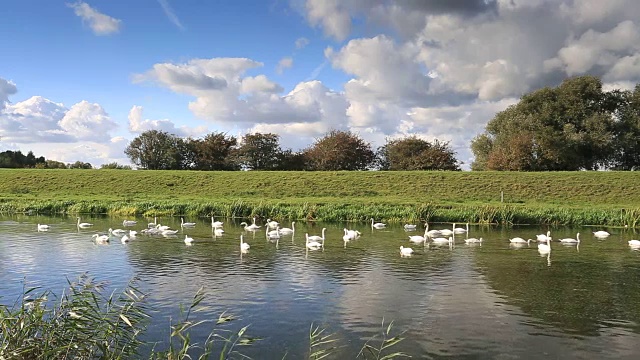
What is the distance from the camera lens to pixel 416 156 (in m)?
75.9

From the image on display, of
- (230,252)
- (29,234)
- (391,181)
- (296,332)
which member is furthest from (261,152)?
(296,332)

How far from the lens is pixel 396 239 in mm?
28109

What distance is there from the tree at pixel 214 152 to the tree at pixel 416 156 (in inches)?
893

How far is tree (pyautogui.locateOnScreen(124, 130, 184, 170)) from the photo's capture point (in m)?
82.2

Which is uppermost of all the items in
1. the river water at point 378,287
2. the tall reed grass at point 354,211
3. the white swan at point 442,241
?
the tall reed grass at point 354,211

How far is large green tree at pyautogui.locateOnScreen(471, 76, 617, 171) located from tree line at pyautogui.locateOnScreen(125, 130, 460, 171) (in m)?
10.1

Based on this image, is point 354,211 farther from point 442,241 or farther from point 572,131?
point 572,131

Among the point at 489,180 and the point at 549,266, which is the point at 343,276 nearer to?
the point at 549,266

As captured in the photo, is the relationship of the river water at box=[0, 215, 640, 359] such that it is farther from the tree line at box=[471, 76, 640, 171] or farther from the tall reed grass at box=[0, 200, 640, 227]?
the tree line at box=[471, 76, 640, 171]

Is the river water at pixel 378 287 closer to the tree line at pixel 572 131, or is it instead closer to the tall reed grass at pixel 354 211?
the tall reed grass at pixel 354 211

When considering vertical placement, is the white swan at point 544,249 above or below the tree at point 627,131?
below

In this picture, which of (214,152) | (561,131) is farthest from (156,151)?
(561,131)

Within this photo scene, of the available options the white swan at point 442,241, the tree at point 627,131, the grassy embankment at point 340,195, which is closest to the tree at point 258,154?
the grassy embankment at point 340,195

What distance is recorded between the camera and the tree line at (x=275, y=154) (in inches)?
3029
